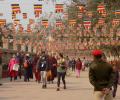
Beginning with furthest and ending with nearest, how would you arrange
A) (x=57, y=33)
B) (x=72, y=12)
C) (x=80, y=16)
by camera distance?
(x=57, y=33)
(x=72, y=12)
(x=80, y=16)

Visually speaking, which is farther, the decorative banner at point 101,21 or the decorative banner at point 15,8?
the decorative banner at point 101,21

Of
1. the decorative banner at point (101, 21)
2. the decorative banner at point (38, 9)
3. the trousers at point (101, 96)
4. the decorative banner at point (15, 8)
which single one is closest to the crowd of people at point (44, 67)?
the decorative banner at point (38, 9)

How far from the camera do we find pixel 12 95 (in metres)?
21.8

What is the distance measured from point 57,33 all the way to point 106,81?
81.8 m

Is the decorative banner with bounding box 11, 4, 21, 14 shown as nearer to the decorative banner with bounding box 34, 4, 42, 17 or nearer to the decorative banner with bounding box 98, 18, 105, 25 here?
the decorative banner with bounding box 34, 4, 42, 17

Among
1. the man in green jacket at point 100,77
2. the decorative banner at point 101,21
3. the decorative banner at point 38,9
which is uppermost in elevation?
the man in green jacket at point 100,77

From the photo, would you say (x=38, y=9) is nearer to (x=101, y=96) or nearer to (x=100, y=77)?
(x=100, y=77)

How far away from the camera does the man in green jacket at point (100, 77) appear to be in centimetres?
1287

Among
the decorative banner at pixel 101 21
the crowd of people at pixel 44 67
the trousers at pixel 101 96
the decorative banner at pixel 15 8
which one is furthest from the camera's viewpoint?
the decorative banner at pixel 101 21

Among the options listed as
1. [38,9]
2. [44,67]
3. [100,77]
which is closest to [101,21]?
[38,9]

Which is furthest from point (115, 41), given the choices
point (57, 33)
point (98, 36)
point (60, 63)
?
point (60, 63)

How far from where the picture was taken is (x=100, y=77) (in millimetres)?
13000

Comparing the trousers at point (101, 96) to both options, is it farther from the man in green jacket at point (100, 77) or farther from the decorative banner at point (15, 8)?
the decorative banner at point (15, 8)

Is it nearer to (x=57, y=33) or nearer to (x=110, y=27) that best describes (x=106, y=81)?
(x=110, y=27)
